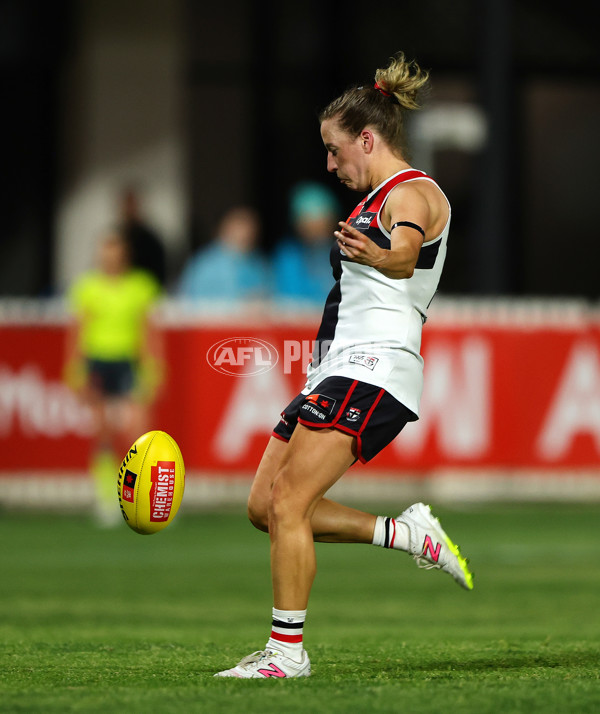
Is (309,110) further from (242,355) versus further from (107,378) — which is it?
(242,355)

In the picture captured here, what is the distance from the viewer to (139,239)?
16250 mm

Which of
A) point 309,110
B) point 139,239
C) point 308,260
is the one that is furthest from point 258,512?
point 309,110

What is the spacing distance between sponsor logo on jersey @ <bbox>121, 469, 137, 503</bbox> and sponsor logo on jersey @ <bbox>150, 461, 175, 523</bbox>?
0.24ft

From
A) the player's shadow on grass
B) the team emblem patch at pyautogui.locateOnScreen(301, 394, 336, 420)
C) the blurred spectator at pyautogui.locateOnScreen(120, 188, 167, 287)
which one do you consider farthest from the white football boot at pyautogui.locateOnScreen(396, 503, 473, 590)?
the blurred spectator at pyautogui.locateOnScreen(120, 188, 167, 287)

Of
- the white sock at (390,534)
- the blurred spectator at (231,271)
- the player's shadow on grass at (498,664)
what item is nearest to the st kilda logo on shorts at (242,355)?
the white sock at (390,534)

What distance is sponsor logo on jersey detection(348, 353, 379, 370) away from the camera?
19.2 ft

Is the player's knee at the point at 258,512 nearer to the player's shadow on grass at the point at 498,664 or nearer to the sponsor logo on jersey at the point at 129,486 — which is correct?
the sponsor logo on jersey at the point at 129,486

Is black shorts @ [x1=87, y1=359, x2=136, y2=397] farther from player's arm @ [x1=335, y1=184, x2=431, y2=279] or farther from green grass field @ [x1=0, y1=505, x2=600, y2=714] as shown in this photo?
player's arm @ [x1=335, y1=184, x2=431, y2=279]

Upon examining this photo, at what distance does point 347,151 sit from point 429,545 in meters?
1.63

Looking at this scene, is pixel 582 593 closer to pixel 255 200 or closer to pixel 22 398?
pixel 22 398

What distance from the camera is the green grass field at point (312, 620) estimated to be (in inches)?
215

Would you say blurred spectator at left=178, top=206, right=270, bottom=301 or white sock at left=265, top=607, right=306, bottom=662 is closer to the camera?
white sock at left=265, top=607, right=306, bottom=662

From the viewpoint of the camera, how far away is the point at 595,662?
650 centimetres

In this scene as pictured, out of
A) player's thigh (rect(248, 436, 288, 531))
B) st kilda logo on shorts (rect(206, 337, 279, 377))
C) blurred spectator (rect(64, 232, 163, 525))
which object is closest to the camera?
player's thigh (rect(248, 436, 288, 531))
